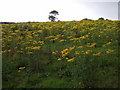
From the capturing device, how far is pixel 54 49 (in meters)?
8.38

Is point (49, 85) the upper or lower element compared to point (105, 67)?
lower

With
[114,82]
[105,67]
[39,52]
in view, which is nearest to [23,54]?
[39,52]

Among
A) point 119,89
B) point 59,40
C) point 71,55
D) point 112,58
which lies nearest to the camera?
point 119,89

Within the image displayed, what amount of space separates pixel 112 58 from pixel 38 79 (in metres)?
3.09

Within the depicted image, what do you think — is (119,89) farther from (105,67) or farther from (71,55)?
(71,55)

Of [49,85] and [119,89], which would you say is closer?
[119,89]

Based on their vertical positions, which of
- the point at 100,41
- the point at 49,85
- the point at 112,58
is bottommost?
the point at 49,85

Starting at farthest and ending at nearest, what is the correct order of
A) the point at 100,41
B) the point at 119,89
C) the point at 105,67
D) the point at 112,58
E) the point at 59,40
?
the point at 59,40 → the point at 100,41 → the point at 112,58 → the point at 105,67 → the point at 119,89

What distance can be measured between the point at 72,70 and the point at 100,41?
11.0ft

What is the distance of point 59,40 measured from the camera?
32.1 feet

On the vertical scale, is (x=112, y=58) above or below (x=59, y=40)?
below

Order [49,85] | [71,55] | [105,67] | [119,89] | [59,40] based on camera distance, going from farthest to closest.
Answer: [59,40]
[71,55]
[105,67]
[49,85]
[119,89]

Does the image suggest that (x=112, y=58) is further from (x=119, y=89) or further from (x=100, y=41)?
(x=100, y=41)

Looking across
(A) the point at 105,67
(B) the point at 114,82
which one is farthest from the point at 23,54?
(B) the point at 114,82
